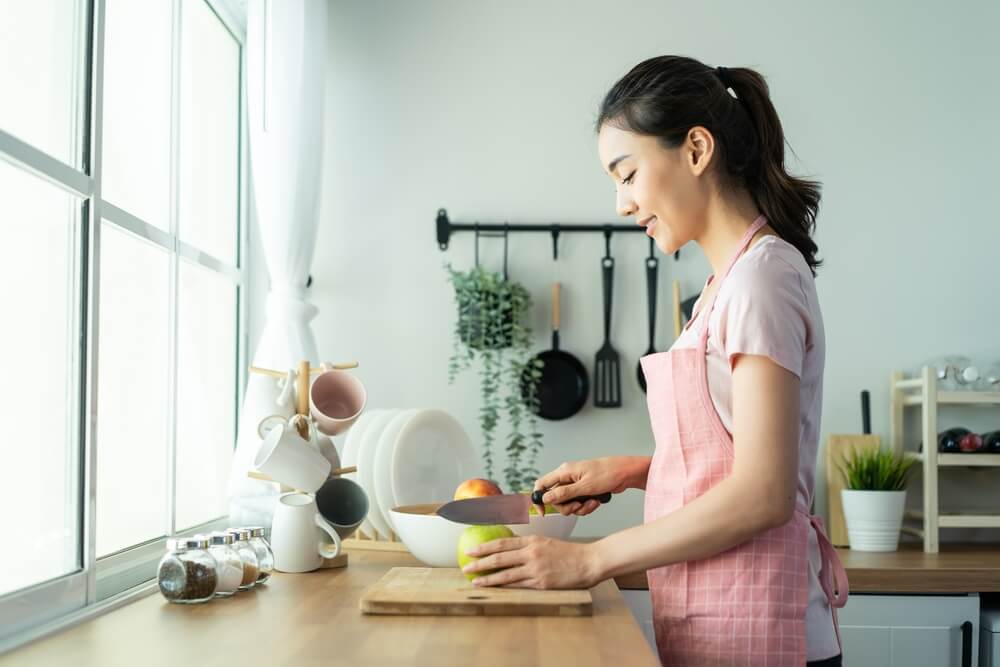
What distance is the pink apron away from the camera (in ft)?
3.44

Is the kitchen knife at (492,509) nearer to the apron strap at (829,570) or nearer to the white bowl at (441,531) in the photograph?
the white bowl at (441,531)

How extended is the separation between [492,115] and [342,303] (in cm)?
62

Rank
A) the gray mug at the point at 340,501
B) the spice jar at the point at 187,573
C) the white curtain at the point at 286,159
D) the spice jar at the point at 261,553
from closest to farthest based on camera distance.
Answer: the spice jar at the point at 187,573 < the spice jar at the point at 261,553 < the gray mug at the point at 340,501 < the white curtain at the point at 286,159

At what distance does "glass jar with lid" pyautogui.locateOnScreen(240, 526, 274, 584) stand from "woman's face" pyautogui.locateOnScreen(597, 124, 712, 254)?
2.45 feet

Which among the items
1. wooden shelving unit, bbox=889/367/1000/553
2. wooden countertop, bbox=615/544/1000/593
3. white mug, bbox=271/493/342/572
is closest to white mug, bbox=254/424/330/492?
white mug, bbox=271/493/342/572

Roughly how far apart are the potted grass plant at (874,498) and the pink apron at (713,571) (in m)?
1.11

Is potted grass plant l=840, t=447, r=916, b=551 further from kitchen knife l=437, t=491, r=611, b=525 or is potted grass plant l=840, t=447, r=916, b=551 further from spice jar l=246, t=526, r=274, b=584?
spice jar l=246, t=526, r=274, b=584

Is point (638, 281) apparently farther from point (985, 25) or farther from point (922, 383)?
point (985, 25)

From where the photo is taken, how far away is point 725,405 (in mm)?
1081

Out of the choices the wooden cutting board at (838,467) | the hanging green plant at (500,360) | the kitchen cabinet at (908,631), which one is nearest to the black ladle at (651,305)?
the hanging green plant at (500,360)

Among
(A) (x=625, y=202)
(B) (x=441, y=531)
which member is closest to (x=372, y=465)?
(B) (x=441, y=531)

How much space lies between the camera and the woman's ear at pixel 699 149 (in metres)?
1.12

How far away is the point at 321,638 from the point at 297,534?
0.53 metres

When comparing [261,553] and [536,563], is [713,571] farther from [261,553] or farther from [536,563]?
[261,553]
